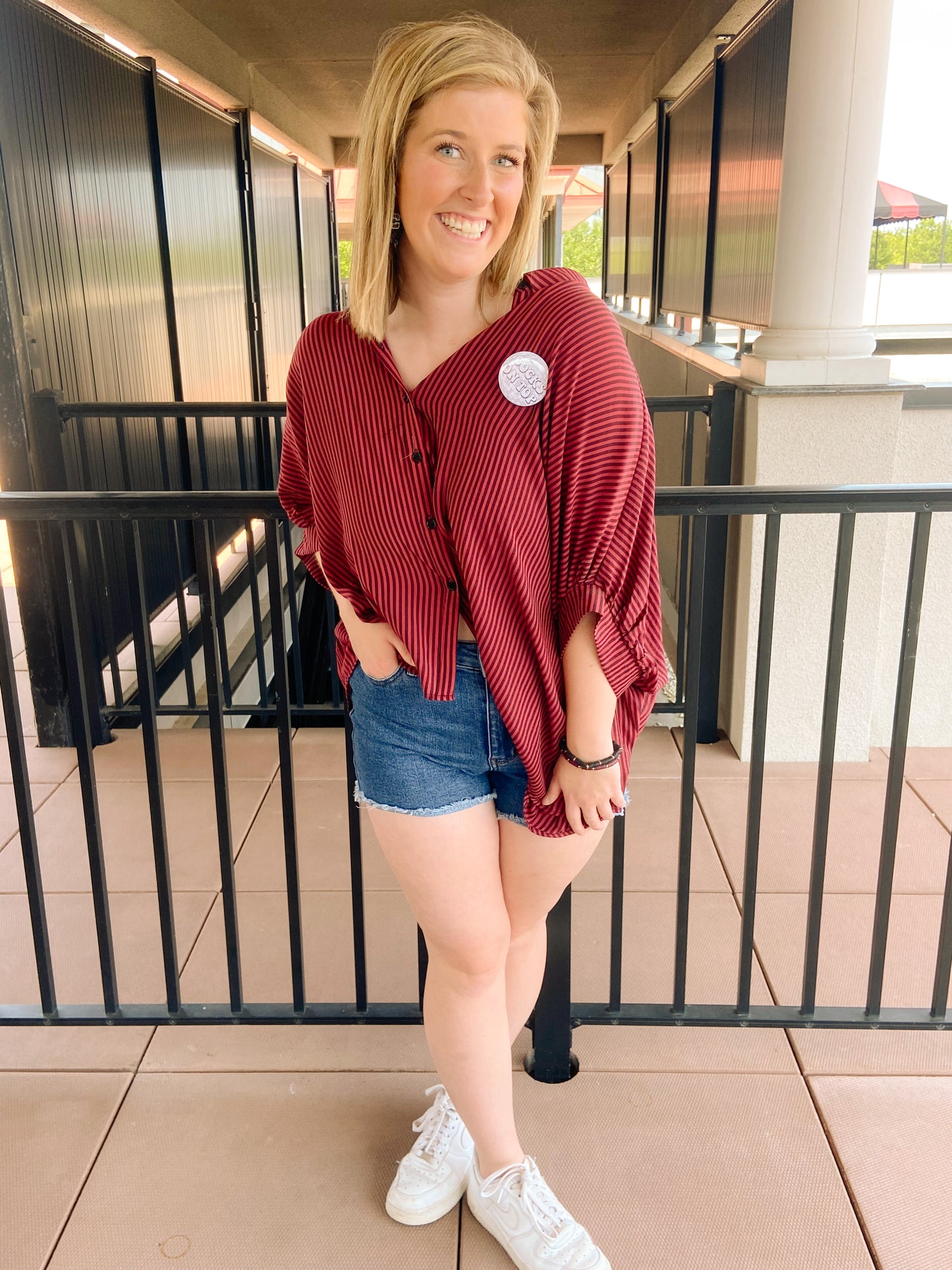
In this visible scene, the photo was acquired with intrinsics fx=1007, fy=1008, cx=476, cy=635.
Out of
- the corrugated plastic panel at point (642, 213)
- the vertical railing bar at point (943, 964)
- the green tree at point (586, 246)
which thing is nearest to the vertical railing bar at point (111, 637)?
the vertical railing bar at point (943, 964)

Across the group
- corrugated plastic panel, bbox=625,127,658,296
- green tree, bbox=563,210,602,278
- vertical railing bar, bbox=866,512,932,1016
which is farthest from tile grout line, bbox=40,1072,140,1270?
green tree, bbox=563,210,602,278

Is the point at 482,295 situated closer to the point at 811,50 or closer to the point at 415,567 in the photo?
the point at 415,567

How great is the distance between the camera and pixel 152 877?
8.66 ft

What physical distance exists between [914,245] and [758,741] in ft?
71.7

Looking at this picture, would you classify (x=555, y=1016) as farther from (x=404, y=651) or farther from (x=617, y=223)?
(x=617, y=223)

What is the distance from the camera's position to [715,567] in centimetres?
348

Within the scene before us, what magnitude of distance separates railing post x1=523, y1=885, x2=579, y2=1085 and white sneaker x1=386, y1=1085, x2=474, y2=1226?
0.83 feet

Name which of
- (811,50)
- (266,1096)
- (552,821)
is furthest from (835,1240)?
(811,50)

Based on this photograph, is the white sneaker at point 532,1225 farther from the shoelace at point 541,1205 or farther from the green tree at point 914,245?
the green tree at point 914,245

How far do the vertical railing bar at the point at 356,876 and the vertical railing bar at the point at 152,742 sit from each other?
1.09 ft

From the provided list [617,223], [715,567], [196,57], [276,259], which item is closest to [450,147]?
[715,567]

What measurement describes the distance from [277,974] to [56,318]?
236 cm

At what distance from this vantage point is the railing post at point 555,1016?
176cm

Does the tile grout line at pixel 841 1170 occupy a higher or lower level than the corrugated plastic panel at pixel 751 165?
lower
